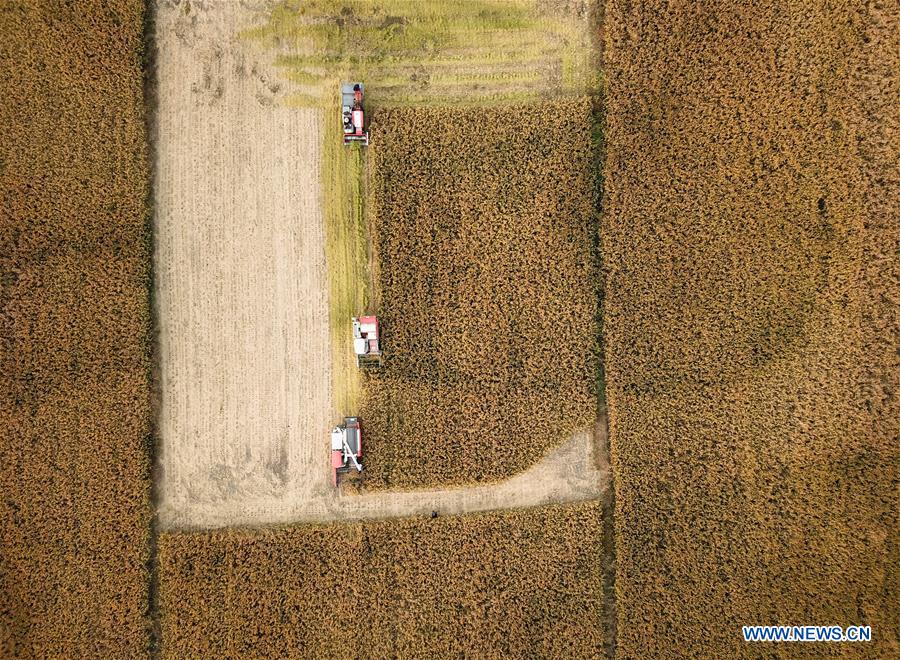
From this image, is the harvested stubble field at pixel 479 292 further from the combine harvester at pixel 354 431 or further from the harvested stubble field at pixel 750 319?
the harvested stubble field at pixel 750 319

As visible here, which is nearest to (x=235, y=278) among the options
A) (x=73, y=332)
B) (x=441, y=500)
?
(x=73, y=332)

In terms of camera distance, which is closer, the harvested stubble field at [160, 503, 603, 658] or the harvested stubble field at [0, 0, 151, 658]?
the harvested stubble field at [0, 0, 151, 658]

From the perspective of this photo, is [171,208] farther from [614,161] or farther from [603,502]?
[603,502]

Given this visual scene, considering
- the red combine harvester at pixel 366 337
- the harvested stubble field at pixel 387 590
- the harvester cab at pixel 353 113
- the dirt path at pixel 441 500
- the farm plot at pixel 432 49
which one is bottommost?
the harvested stubble field at pixel 387 590

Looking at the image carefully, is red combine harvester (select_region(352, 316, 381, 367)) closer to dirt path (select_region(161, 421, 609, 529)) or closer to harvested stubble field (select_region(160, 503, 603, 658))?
dirt path (select_region(161, 421, 609, 529))

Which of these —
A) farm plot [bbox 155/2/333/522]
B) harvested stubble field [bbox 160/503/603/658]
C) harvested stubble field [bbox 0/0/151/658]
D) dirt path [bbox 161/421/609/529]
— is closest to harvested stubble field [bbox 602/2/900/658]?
dirt path [bbox 161/421/609/529]

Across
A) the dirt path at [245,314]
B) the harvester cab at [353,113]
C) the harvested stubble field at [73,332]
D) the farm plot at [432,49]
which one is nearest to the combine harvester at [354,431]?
the dirt path at [245,314]
